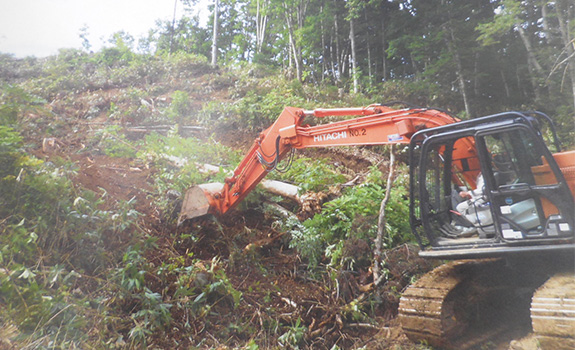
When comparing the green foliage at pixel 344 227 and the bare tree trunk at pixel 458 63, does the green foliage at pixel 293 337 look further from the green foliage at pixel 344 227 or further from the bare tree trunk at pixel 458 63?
the bare tree trunk at pixel 458 63

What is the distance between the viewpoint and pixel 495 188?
327cm

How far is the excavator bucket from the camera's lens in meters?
5.48

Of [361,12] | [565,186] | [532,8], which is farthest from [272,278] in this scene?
[361,12]

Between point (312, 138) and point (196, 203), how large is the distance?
2085mm

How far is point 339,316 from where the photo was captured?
4.34m

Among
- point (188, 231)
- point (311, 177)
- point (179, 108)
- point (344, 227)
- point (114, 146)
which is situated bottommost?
point (344, 227)

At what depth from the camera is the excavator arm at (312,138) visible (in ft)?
12.9

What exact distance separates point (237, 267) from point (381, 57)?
17.8 metres

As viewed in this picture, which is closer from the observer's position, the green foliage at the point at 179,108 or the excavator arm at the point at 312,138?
the excavator arm at the point at 312,138

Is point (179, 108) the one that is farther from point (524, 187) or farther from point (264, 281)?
point (524, 187)

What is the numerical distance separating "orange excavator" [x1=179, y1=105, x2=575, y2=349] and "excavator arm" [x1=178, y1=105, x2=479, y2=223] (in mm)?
14

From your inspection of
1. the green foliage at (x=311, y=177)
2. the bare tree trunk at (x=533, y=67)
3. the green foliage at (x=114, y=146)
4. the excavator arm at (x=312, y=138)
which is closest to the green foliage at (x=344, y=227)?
the green foliage at (x=311, y=177)

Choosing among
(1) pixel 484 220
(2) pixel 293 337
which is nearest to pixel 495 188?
(1) pixel 484 220

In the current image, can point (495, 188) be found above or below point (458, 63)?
below
